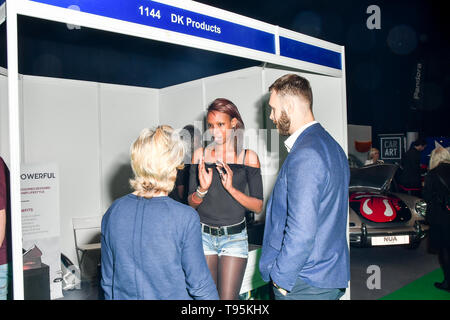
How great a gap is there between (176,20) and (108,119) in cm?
332

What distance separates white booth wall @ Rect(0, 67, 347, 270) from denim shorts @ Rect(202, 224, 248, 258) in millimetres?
1816

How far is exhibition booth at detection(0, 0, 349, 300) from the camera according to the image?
2070 mm

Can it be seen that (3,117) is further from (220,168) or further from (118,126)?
(220,168)

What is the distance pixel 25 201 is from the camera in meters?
4.06

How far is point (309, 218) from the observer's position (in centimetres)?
168

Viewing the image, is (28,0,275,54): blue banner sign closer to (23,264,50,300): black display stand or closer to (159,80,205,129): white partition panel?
(159,80,205,129): white partition panel

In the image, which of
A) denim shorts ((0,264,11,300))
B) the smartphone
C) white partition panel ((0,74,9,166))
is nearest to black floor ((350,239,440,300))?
the smartphone

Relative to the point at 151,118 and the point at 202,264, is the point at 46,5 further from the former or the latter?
the point at 151,118

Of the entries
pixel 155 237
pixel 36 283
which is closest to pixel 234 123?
pixel 155 237

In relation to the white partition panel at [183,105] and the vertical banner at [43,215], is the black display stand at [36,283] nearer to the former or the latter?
the vertical banner at [43,215]

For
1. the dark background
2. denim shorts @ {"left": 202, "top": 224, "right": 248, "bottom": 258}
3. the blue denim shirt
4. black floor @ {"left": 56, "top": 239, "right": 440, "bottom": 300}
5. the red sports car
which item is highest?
the dark background

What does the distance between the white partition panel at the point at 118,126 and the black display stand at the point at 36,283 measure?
6.16ft

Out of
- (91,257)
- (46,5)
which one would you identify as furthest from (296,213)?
(91,257)
